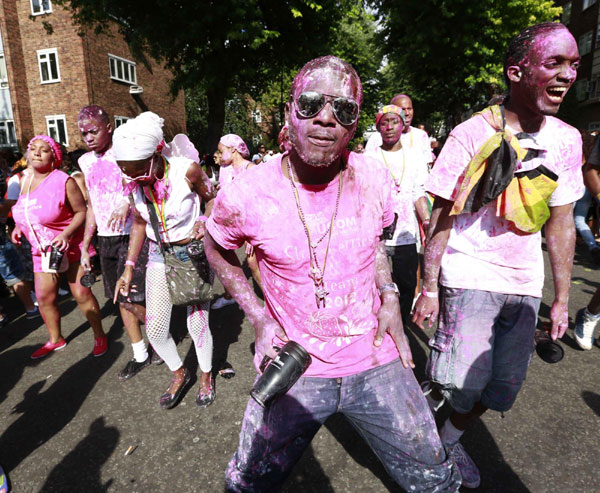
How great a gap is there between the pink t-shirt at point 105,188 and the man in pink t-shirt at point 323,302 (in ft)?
8.20

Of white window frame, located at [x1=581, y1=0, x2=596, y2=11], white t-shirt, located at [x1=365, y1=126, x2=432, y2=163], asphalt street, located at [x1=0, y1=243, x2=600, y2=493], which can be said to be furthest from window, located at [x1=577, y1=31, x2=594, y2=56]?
asphalt street, located at [x1=0, y1=243, x2=600, y2=493]

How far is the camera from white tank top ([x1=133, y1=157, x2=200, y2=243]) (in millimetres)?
2877

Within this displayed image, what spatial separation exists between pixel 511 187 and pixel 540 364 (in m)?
2.50

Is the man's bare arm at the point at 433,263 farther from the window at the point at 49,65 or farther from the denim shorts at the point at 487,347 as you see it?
the window at the point at 49,65

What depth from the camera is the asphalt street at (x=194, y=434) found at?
2.36 m

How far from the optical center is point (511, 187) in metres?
1.86

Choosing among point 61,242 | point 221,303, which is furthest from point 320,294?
point 221,303

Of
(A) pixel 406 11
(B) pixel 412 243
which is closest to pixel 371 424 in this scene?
(B) pixel 412 243

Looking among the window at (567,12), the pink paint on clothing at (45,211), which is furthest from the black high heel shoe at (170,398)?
the window at (567,12)

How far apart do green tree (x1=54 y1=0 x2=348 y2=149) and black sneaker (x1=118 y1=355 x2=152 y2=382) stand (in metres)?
11.1

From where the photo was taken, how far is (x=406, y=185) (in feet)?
12.6

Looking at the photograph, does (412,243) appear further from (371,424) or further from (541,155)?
(371,424)

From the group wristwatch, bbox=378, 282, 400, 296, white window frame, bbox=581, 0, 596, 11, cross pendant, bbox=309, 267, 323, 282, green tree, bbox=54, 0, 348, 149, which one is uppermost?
white window frame, bbox=581, 0, 596, 11

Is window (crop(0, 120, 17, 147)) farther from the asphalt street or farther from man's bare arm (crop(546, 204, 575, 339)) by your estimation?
man's bare arm (crop(546, 204, 575, 339))
